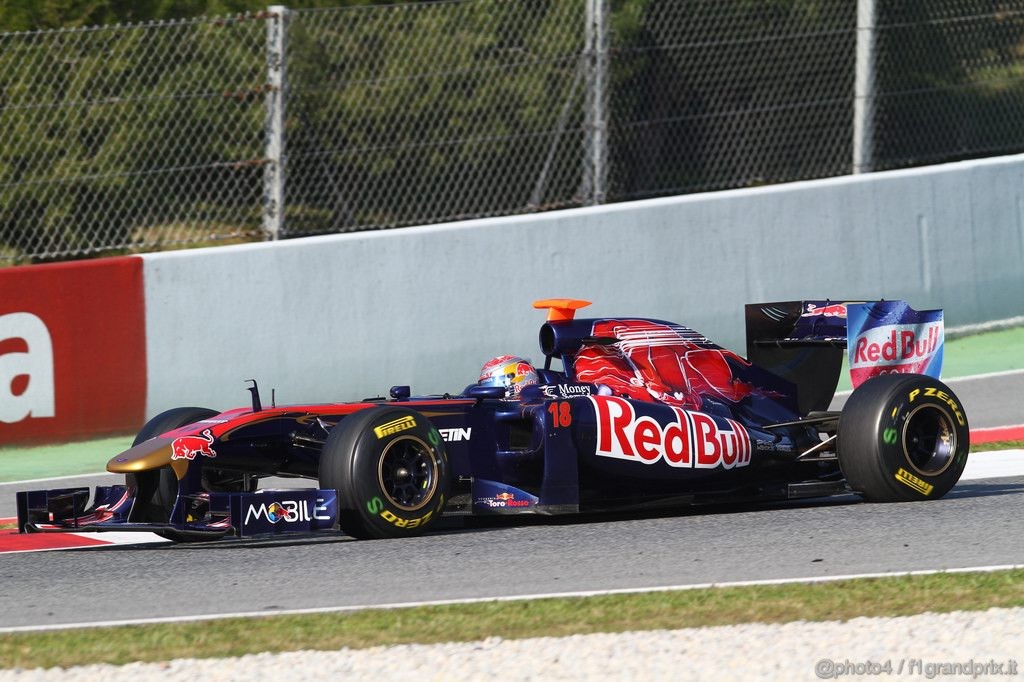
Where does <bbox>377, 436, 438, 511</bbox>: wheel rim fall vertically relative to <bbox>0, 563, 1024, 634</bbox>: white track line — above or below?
above

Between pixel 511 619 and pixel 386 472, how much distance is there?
165cm

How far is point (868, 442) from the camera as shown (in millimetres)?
7840

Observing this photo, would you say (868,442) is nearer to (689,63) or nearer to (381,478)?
(381,478)

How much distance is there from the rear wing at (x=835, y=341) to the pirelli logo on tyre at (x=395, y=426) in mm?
2485

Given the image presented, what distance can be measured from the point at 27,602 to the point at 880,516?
382cm

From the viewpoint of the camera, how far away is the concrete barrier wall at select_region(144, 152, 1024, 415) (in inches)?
443

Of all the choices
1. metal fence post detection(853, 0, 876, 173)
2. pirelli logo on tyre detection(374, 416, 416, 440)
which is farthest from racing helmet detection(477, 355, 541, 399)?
metal fence post detection(853, 0, 876, 173)

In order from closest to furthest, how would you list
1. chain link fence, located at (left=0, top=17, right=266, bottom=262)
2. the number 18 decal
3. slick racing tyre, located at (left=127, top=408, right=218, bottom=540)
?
1. slick racing tyre, located at (left=127, top=408, right=218, bottom=540)
2. the number 18 decal
3. chain link fence, located at (left=0, top=17, right=266, bottom=262)

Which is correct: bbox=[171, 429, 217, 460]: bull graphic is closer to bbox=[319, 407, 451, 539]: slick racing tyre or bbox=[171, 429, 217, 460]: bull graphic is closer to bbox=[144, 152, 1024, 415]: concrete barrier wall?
bbox=[319, 407, 451, 539]: slick racing tyre

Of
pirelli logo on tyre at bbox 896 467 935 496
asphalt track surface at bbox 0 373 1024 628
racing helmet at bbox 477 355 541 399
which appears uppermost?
Answer: racing helmet at bbox 477 355 541 399

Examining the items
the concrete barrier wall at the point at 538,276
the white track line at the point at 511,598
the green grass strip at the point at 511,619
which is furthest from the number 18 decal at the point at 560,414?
the concrete barrier wall at the point at 538,276

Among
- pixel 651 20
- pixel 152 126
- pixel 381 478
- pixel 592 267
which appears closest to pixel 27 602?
pixel 381 478

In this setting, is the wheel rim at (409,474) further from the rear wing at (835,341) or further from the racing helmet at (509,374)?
the rear wing at (835,341)

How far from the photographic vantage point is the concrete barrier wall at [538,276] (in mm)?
11250
